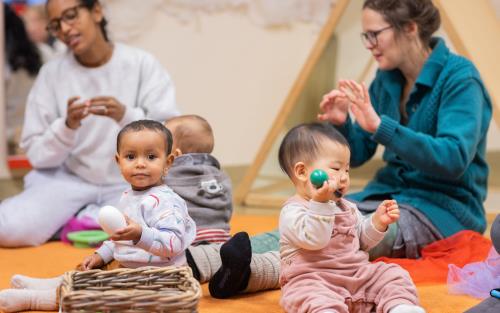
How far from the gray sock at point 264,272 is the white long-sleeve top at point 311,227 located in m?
0.14

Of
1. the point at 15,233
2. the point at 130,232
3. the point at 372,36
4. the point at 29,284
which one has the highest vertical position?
the point at 372,36

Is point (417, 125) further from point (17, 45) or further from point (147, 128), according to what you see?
point (17, 45)

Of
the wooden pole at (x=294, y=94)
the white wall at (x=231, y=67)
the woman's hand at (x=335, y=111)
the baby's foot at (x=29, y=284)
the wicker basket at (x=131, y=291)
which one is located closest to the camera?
the wicker basket at (x=131, y=291)

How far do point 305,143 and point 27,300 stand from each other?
0.53 meters

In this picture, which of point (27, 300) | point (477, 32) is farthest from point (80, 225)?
point (477, 32)

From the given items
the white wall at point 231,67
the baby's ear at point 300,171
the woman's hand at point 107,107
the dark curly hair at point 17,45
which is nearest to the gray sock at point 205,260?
the baby's ear at point 300,171

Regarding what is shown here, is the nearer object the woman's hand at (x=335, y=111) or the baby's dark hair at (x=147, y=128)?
the baby's dark hair at (x=147, y=128)

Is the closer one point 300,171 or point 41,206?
point 300,171

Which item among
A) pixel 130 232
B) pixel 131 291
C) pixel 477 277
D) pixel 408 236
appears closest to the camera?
pixel 131 291

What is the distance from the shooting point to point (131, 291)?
1.00m

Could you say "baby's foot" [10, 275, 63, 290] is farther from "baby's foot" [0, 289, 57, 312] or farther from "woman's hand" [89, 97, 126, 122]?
"woman's hand" [89, 97, 126, 122]

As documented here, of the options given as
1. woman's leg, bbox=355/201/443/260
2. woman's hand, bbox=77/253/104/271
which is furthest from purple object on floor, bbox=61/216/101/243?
woman's leg, bbox=355/201/443/260

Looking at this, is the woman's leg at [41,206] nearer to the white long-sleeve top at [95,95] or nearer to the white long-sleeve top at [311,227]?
the white long-sleeve top at [95,95]

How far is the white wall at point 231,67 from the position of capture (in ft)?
8.68
